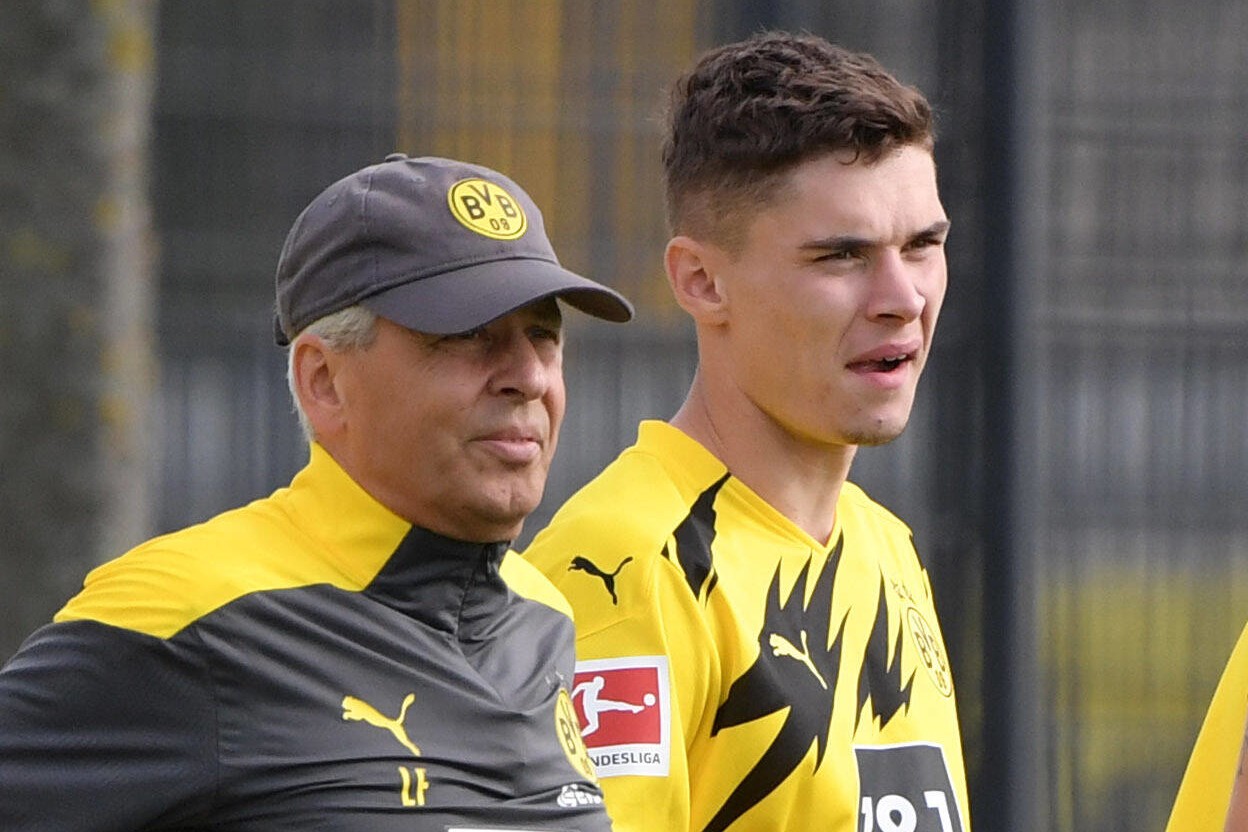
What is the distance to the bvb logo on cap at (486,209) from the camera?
255cm

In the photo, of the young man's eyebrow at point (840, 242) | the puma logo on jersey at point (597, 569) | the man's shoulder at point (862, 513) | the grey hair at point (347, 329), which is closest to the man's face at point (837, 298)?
the young man's eyebrow at point (840, 242)

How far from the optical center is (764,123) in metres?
3.08

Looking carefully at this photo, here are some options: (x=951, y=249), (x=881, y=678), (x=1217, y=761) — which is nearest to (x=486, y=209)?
(x=881, y=678)

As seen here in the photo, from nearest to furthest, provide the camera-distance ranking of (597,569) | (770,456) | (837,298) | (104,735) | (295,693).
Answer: (104,735) → (295,693) → (597,569) → (837,298) → (770,456)

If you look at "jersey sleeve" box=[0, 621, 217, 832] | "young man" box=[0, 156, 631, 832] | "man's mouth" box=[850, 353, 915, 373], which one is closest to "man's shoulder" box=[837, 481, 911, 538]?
"man's mouth" box=[850, 353, 915, 373]

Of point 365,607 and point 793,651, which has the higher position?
point 365,607

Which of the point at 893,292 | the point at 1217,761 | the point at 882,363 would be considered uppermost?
the point at 893,292

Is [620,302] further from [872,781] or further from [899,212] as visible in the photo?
[872,781]

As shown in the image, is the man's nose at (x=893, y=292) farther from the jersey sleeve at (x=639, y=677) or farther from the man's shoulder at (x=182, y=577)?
the man's shoulder at (x=182, y=577)

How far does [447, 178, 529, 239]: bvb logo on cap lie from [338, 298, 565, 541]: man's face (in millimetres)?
112

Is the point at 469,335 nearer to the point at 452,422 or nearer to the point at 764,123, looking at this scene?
the point at 452,422

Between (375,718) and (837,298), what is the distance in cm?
99

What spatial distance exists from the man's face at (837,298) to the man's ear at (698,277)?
1.0 inches

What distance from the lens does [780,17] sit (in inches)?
194
